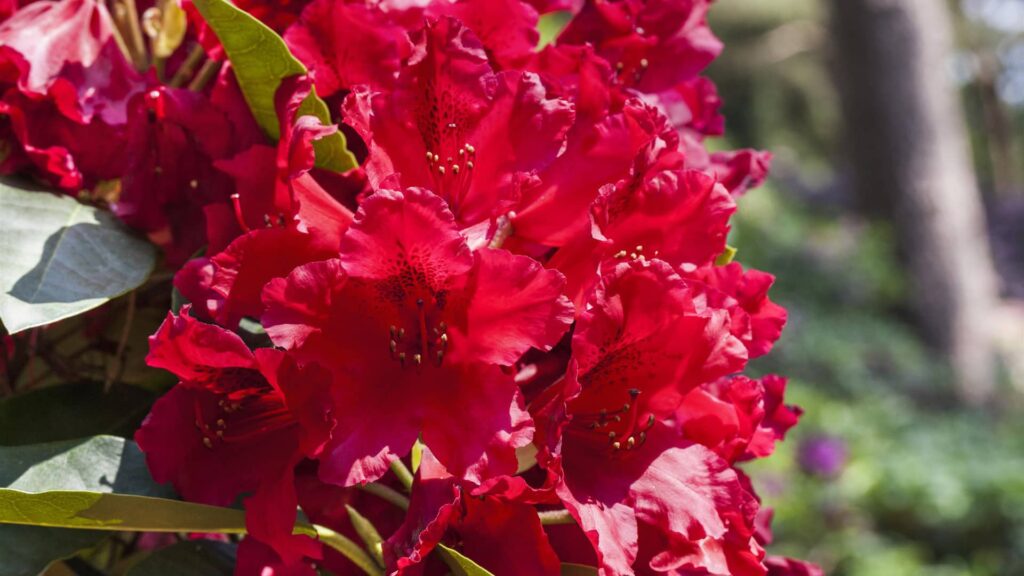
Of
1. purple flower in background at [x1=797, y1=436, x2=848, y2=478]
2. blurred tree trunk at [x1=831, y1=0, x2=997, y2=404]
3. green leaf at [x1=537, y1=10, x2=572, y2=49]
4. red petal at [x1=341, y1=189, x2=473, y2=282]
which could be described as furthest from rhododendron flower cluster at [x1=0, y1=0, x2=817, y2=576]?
blurred tree trunk at [x1=831, y1=0, x2=997, y2=404]

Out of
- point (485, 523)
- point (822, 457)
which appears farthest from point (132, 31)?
point (822, 457)

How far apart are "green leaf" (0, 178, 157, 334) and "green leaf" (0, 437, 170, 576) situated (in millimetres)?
78

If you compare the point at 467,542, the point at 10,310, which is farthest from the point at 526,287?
the point at 10,310

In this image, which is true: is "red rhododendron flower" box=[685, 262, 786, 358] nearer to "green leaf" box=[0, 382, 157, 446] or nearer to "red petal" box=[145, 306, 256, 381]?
"red petal" box=[145, 306, 256, 381]

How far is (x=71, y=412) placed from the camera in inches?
24.6

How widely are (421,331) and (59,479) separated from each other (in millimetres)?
204

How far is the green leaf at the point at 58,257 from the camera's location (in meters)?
0.54

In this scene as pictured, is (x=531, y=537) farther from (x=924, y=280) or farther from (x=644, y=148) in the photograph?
(x=924, y=280)

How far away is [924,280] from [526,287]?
6.26 meters

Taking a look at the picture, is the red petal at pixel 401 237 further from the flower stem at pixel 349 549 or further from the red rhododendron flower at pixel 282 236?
the flower stem at pixel 349 549

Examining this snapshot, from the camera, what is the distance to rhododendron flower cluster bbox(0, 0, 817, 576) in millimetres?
497

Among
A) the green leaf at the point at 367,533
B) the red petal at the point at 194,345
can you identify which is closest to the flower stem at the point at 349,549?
the green leaf at the point at 367,533

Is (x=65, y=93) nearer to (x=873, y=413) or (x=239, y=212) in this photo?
(x=239, y=212)

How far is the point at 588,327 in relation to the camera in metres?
0.51
